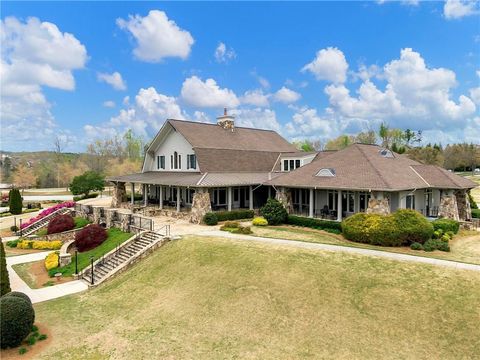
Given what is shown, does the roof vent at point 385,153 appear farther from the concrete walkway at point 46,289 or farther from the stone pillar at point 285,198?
the concrete walkway at point 46,289

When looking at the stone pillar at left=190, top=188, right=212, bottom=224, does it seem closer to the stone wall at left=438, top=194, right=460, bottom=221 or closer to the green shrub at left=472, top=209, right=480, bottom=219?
the stone wall at left=438, top=194, right=460, bottom=221

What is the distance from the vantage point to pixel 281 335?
13.1 metres

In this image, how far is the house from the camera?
27984mm

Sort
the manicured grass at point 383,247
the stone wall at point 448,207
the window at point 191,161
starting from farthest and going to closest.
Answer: the window at point 191,161
the stone wall at point 448,207
the manicured grass at point 383,247

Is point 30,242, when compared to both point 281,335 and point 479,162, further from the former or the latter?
point 479,162

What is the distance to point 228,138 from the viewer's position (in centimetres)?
4100

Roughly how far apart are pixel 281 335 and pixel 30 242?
26543 mm

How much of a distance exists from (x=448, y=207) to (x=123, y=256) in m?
26.5

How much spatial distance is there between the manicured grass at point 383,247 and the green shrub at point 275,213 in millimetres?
963

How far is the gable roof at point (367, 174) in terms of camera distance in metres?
26.5

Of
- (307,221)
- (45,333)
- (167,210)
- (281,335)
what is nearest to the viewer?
(281,335)

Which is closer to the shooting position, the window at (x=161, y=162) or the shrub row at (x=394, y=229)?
the shrub row at (x=394, y=229)

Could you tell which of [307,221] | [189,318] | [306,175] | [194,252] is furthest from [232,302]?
[306,175]

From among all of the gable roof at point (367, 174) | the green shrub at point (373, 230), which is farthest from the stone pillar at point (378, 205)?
the green shrub at point (373, 230)
